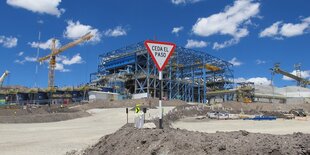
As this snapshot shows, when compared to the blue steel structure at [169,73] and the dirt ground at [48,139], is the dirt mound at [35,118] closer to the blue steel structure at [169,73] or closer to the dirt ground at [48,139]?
the dirt ground at [48,139]

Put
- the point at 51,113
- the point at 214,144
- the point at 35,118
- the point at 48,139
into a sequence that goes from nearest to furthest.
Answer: the point at 214,144 → the point at 48,139 → the point at 35,118 → the point at 51,113

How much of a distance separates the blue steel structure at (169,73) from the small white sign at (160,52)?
69.1 metres

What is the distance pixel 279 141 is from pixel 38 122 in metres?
38.2

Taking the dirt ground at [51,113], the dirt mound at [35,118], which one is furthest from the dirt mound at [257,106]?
the dirt mound at [35,118]

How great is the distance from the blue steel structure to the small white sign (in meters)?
69.1

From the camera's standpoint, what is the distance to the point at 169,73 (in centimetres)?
8625

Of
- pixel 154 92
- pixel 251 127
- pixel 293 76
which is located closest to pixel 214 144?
pixel 251 127

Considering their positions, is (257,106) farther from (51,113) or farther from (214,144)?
(214,144)

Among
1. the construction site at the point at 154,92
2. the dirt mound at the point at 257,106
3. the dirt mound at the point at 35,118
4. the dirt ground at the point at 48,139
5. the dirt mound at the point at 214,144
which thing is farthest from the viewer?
the dirt mound at the point at 257,106

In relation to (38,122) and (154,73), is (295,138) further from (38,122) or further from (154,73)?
(154,73)

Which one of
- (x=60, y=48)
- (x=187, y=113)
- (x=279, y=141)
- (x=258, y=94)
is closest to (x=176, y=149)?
(x=279, y=141)

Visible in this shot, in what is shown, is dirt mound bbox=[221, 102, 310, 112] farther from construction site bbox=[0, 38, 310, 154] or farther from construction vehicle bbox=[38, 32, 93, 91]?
construction vehicle bbox=[38, 32, 93, 91]

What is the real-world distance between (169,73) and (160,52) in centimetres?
7613

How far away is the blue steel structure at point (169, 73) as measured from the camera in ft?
272
